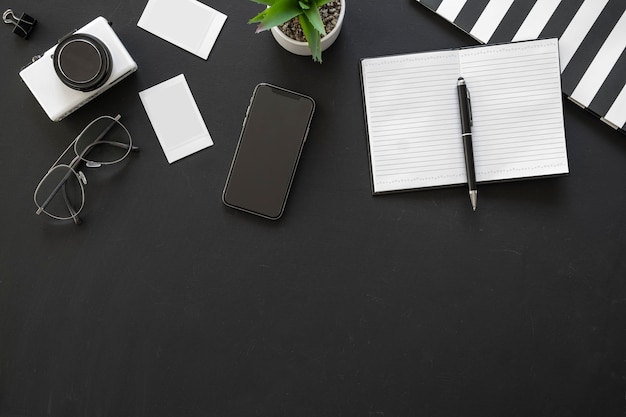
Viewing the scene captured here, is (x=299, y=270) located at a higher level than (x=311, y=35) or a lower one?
lower

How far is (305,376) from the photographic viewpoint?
870 millimetres

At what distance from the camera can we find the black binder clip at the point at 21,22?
0.88 meters

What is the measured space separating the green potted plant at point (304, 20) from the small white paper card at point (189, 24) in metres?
0.11

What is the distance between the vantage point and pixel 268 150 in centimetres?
87

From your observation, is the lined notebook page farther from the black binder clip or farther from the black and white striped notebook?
the black binder clip

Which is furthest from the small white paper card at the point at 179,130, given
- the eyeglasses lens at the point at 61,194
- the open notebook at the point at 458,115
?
the open notebook at the point at 458,115

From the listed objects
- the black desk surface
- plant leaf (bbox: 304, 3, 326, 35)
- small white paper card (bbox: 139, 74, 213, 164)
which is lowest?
the black desk surface

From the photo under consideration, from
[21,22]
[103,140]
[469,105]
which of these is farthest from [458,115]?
[21,22]

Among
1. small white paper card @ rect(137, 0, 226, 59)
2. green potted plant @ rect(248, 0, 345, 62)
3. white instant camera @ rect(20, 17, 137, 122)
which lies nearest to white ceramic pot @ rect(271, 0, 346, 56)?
green potted plant @ rect(248, 0, 345, 62)

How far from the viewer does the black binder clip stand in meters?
0.88

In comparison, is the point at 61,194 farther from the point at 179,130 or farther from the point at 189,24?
the point at 189,24

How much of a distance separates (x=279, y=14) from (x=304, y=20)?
1.5 inches

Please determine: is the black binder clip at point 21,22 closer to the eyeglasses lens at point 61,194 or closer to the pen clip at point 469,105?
the eyeglasses lens at point 61,194

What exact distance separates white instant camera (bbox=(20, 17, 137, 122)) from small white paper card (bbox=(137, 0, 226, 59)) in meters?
0.07
